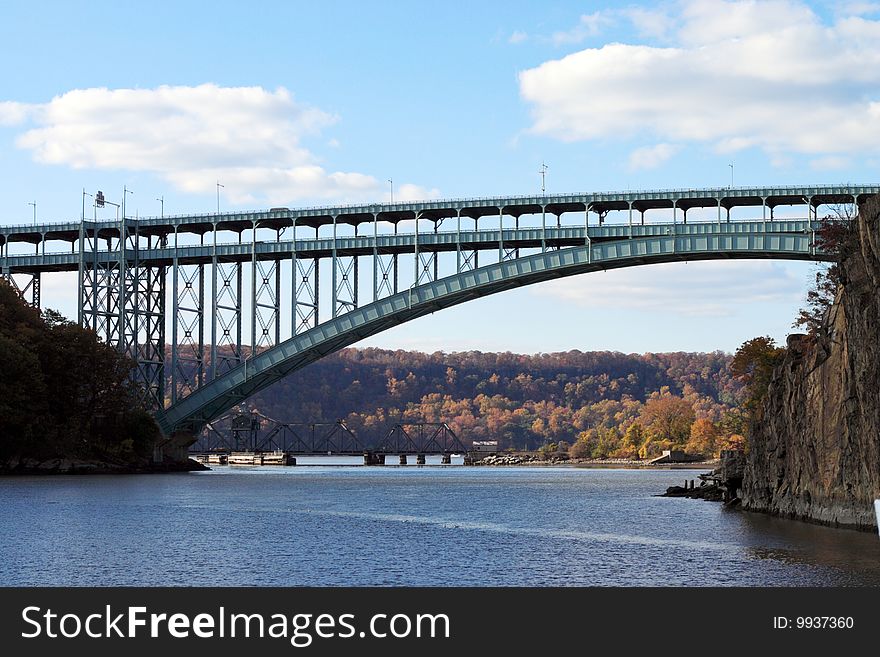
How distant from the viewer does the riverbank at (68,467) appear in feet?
277

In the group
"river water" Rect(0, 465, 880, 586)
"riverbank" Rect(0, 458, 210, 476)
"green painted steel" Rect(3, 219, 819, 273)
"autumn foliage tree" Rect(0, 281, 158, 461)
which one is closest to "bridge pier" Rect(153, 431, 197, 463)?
"riverbank" Rect(0, 458, 210, 476)

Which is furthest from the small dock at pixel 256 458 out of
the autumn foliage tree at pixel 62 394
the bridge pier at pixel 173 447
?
the autumn foliage tree at pixel 62 394

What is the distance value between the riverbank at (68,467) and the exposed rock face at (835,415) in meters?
47.8

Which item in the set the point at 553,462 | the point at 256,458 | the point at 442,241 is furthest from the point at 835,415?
the point at 553,462

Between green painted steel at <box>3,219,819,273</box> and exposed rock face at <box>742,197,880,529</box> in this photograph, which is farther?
green painted steel at <box>3,219,819,273</box>

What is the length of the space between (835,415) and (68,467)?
182 feet

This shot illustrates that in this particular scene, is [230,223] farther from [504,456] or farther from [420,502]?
[504,456]

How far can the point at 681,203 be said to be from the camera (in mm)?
79062

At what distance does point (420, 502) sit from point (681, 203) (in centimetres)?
2584

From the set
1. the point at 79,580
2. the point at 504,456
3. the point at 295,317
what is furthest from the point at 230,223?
the point at 504,456

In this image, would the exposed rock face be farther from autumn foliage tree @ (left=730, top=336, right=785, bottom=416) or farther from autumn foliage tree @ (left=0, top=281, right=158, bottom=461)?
autumn foliage tree @ (left=0, top=281, right=158, bottom=461)

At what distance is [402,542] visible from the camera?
4150 centimetres

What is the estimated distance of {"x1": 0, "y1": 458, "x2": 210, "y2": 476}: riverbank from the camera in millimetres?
84438

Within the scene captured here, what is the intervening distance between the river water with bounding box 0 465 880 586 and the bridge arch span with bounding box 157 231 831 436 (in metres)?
15.4
